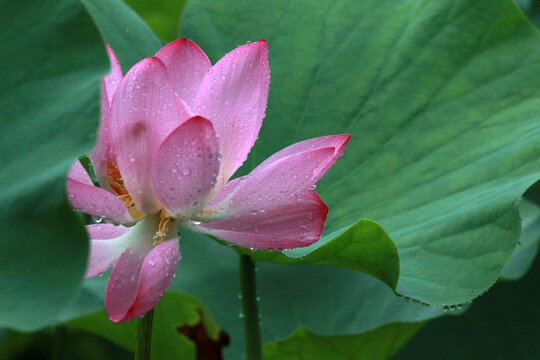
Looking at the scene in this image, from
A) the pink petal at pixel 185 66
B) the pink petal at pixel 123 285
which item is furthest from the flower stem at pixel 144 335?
the pink petal at pixel 185 66

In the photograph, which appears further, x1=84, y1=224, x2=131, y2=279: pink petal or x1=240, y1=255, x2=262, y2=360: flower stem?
x1=240, y1=255, x2=262, y2=360: flower stem

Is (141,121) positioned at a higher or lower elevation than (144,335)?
higher

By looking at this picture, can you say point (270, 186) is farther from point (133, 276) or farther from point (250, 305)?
point (250, 305)

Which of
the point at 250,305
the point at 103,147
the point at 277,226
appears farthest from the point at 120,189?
the point at 250,305

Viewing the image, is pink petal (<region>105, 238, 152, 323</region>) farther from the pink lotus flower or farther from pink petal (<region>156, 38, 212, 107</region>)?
pink petal (<region>156, 38, 212, 107</region>)

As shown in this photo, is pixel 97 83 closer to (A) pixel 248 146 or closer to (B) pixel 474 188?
(A) pixel 248 146

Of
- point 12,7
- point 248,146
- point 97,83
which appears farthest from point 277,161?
point 12,7

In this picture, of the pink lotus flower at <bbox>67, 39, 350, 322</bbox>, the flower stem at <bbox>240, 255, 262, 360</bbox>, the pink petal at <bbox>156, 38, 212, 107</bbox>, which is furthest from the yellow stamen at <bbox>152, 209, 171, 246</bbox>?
the flower stem at <bbox>240, 255, 262, 360</bbox>
